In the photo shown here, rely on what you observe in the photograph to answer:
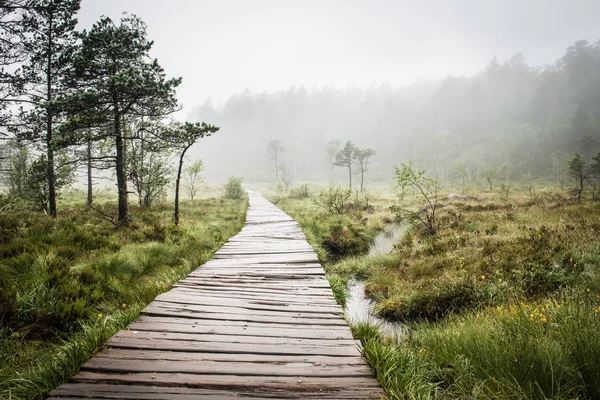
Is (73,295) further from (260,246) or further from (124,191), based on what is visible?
(124,191)

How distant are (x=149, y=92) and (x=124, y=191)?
391cm

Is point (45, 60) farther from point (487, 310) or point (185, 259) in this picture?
point (487, 310)

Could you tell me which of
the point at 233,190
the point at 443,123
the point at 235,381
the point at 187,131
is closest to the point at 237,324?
the point at 235,381

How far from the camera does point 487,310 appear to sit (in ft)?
12.4

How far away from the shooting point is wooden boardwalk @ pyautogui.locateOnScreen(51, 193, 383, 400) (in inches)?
72.4

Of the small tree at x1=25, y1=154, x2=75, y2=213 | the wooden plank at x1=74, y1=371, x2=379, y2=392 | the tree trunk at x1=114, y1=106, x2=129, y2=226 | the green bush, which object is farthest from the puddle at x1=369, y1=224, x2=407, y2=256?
the small tree at x1=25, y1=154, x2=75, y2=213

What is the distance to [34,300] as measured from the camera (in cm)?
349

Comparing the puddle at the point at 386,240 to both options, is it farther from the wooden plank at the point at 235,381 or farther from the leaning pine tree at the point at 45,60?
the leaning pine tree at the point at 45,60

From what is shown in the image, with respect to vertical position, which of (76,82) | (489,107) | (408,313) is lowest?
(408,313)

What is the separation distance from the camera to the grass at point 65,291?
2.19m

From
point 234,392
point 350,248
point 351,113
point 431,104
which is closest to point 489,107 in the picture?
point 431,104

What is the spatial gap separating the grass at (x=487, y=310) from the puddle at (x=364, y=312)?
205 mm

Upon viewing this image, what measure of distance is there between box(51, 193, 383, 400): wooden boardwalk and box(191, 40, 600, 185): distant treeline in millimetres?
48570

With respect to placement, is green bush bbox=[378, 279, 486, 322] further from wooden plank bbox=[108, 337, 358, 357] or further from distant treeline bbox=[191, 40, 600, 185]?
distant treeline bbox=[191, 40, 600, 185]
